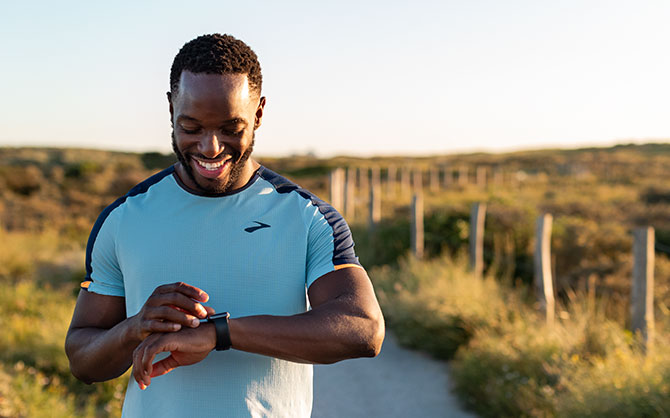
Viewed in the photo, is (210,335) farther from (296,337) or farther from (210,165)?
(210,165)

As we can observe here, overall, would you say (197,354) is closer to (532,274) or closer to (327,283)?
(327,283)

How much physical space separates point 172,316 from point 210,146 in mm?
429

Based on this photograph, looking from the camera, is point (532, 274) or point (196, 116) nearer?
point (196, 116)

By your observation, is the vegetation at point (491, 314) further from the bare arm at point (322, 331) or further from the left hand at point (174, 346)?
the left hand at point (174, 346)

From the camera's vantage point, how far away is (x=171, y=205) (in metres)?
1.56

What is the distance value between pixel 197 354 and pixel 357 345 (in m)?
0.35

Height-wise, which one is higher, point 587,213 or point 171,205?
point 171,205

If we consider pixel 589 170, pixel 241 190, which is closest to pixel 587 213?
pixel 241 190

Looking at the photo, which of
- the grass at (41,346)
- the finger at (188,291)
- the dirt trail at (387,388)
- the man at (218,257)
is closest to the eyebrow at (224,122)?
the man at (218,257)

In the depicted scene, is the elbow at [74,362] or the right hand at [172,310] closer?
the right hand at [172,310]

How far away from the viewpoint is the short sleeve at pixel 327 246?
146 cm

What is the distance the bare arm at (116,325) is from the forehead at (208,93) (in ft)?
1.44

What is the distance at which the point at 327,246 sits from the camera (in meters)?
1.48

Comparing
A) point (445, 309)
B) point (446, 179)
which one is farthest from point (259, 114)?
point (446, 179)
